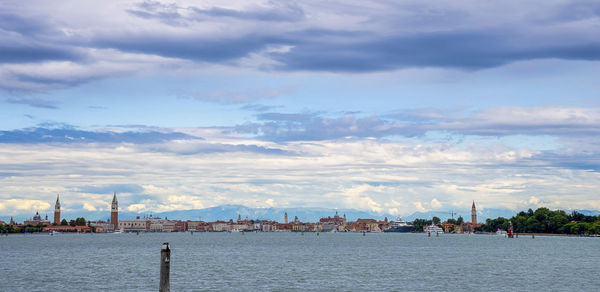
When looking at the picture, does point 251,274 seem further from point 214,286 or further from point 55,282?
point 55,282

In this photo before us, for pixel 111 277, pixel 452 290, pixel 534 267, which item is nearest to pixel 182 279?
pixel 111 277

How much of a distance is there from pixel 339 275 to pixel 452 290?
16.6 m

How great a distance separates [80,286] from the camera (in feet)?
211

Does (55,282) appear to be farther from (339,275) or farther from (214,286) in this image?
(339,275)

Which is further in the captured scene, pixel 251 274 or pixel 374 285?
pixel 251 274

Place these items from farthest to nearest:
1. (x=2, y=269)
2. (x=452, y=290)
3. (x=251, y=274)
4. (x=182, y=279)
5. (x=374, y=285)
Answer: (x=2, y=269) → (x=251, y=274) → (x=182, y=279) → (x=374, y=285) → (x=452, y=290)

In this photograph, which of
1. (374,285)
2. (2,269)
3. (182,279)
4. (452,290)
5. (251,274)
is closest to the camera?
(452,290)

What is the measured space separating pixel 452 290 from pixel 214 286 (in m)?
21.5

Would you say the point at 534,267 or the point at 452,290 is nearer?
the point at 452,290

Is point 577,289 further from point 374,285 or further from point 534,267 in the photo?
point 534,267

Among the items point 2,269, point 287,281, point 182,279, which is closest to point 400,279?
point 287,281

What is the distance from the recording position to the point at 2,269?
85500 mm

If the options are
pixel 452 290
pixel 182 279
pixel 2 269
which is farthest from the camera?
pixel 2 269

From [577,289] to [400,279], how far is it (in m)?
17.1
